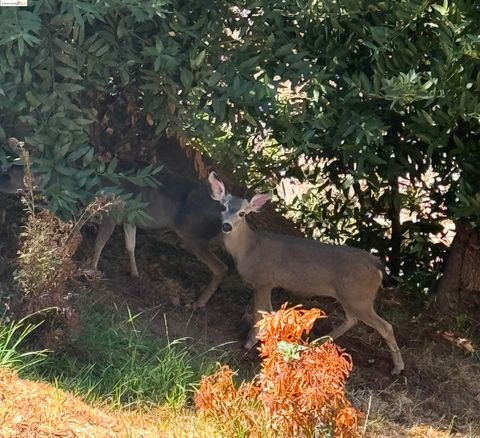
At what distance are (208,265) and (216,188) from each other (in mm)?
815

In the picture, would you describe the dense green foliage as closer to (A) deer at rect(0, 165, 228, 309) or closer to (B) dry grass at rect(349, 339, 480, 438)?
(A) deer at rect(0, 165, 228, 309)

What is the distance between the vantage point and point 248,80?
24.6 ft

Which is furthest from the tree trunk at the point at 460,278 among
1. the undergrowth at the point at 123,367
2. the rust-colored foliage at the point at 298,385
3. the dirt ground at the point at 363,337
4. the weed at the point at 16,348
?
the weed at the point at 16,348

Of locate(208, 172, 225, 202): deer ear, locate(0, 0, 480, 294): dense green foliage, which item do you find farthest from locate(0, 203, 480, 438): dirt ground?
locate(0, 0, 480, 294): dense green foliage

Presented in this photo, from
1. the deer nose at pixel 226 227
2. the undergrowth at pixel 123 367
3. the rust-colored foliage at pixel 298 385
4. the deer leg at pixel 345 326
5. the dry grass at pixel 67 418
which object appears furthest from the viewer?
the deer leg at pixel 345 326

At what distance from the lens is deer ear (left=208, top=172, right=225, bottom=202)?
27.6 feet

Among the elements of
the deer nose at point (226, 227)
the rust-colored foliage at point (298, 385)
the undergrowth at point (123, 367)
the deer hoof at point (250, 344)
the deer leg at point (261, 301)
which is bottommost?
the undergrowth at point (123, 367)

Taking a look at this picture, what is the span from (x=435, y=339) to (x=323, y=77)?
2.69 m

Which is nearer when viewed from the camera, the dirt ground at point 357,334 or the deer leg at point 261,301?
the dirt ground at point 357,334

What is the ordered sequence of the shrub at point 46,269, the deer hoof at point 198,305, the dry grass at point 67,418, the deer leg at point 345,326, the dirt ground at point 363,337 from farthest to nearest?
1. the deer hoof at point 198,305
2. the deer leg at point 345,326
3. the dirt ground at point 363,337
4. the shrub at point 46,269
5. the dry grass at point 67,418

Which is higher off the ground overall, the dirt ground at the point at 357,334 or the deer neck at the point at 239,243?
the deer neck at the point at 239,243

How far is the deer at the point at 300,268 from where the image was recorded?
26.8 feet

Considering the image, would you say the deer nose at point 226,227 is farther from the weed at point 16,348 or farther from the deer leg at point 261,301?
the weed at point 16,348

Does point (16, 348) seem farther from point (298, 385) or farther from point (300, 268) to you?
point (300, 268)
